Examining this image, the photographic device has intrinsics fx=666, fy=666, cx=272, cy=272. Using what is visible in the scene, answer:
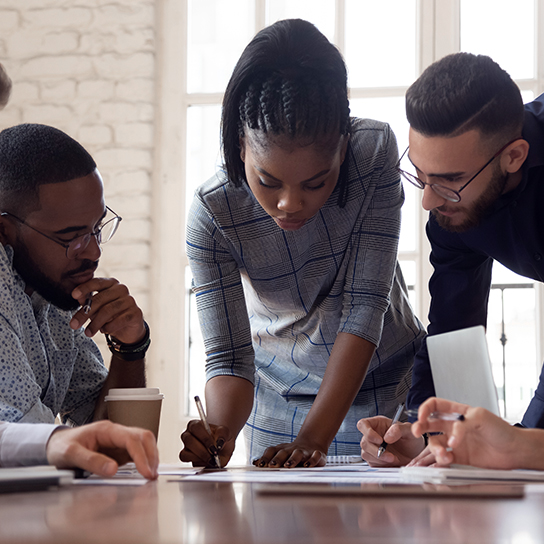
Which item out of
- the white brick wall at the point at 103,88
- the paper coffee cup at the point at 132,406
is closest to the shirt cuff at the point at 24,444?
the paper coffee cup at the point at 132,406

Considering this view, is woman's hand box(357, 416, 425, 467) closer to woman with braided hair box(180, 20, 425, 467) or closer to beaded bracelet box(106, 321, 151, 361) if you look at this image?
woman with braided hair box(180, 20, 425, 467)

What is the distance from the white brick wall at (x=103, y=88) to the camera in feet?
9.53

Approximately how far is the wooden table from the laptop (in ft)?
0.90

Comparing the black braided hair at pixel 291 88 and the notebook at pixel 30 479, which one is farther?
the black braided hair at pixel 291 88

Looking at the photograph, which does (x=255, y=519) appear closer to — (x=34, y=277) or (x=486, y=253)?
(x=34, y=277)

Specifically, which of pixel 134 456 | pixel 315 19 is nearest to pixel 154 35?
pixel 315 19

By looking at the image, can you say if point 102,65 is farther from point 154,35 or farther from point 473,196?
point 473,196

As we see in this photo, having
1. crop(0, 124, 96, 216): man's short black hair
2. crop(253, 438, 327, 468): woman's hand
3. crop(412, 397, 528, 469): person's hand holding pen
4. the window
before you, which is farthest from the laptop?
the window

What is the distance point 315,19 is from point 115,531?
2.86 meters

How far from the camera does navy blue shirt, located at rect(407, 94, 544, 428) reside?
1.39m

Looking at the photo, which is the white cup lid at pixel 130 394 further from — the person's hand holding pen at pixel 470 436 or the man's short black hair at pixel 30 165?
the man's short black hair at pixel 30 165

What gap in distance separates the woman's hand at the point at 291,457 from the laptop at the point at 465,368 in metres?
0.23

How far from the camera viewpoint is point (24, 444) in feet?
2.70

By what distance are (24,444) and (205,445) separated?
369 mm
